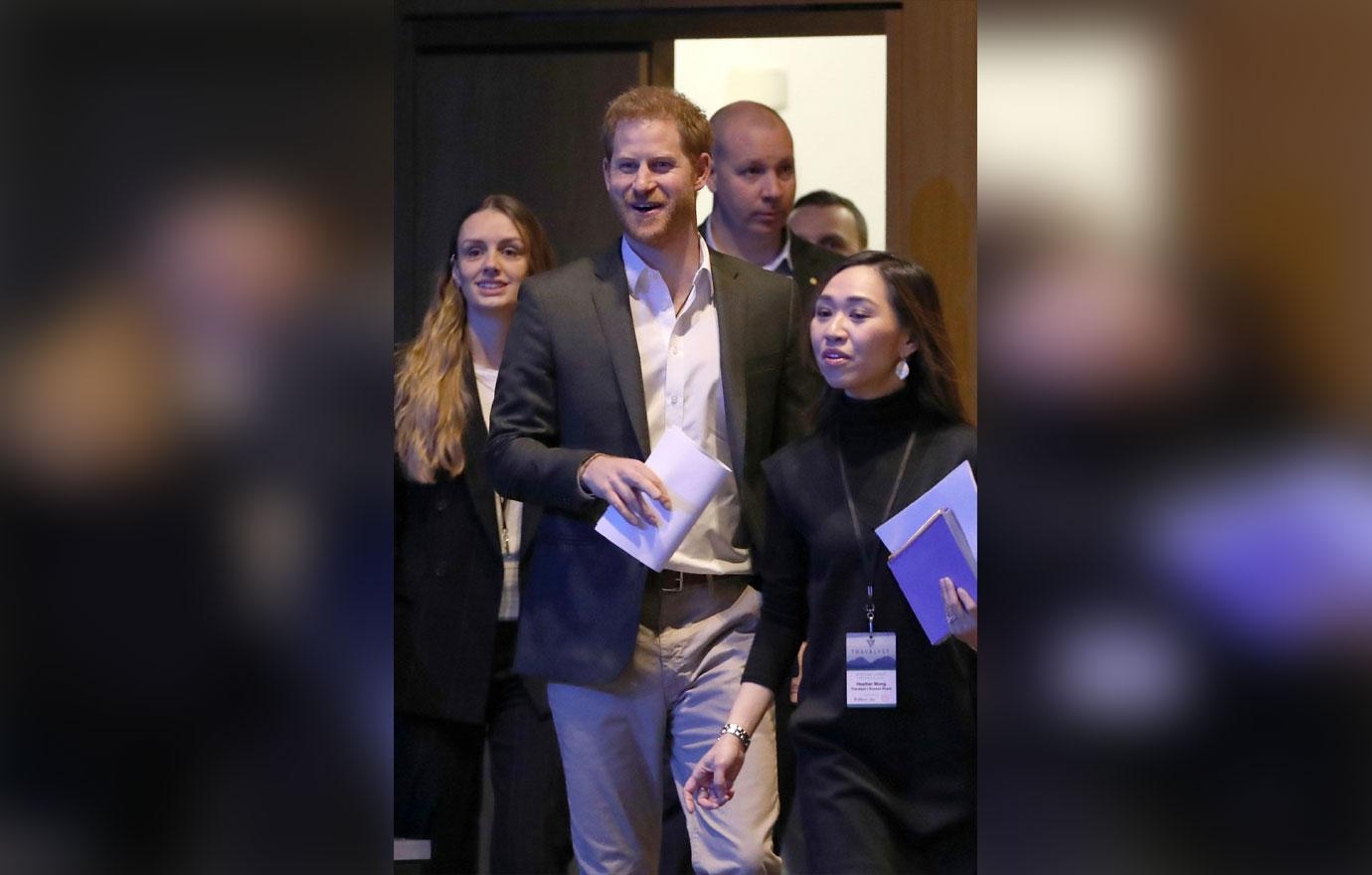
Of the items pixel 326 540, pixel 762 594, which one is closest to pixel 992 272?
pixel 326 540

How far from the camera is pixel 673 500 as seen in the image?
2.54 m

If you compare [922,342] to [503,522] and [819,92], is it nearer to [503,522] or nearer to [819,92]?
[503,522]

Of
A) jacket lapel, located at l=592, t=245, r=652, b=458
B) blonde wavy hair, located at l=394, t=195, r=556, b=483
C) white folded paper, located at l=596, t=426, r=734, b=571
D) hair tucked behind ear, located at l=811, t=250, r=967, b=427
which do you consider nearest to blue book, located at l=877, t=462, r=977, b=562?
hair tucked behind ear, located at l=811, t=250, r=967, b=427

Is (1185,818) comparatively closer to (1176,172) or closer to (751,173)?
(1176,172)

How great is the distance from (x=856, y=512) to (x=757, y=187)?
0.83 metres

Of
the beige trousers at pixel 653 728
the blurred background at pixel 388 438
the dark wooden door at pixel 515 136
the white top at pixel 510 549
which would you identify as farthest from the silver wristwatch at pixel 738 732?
the dark wooden door at pixel 515 136

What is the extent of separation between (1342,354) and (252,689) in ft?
3.82

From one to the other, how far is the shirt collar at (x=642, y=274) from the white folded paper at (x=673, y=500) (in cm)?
32

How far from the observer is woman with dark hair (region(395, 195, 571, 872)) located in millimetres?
3016

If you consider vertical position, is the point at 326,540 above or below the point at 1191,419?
below

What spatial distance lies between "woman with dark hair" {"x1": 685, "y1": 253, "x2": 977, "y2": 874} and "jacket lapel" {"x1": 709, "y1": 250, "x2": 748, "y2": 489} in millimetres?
118

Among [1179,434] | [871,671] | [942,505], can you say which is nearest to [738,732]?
[871,671]

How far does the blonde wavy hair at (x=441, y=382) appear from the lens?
305 centimetres

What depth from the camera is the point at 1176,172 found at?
146cm
